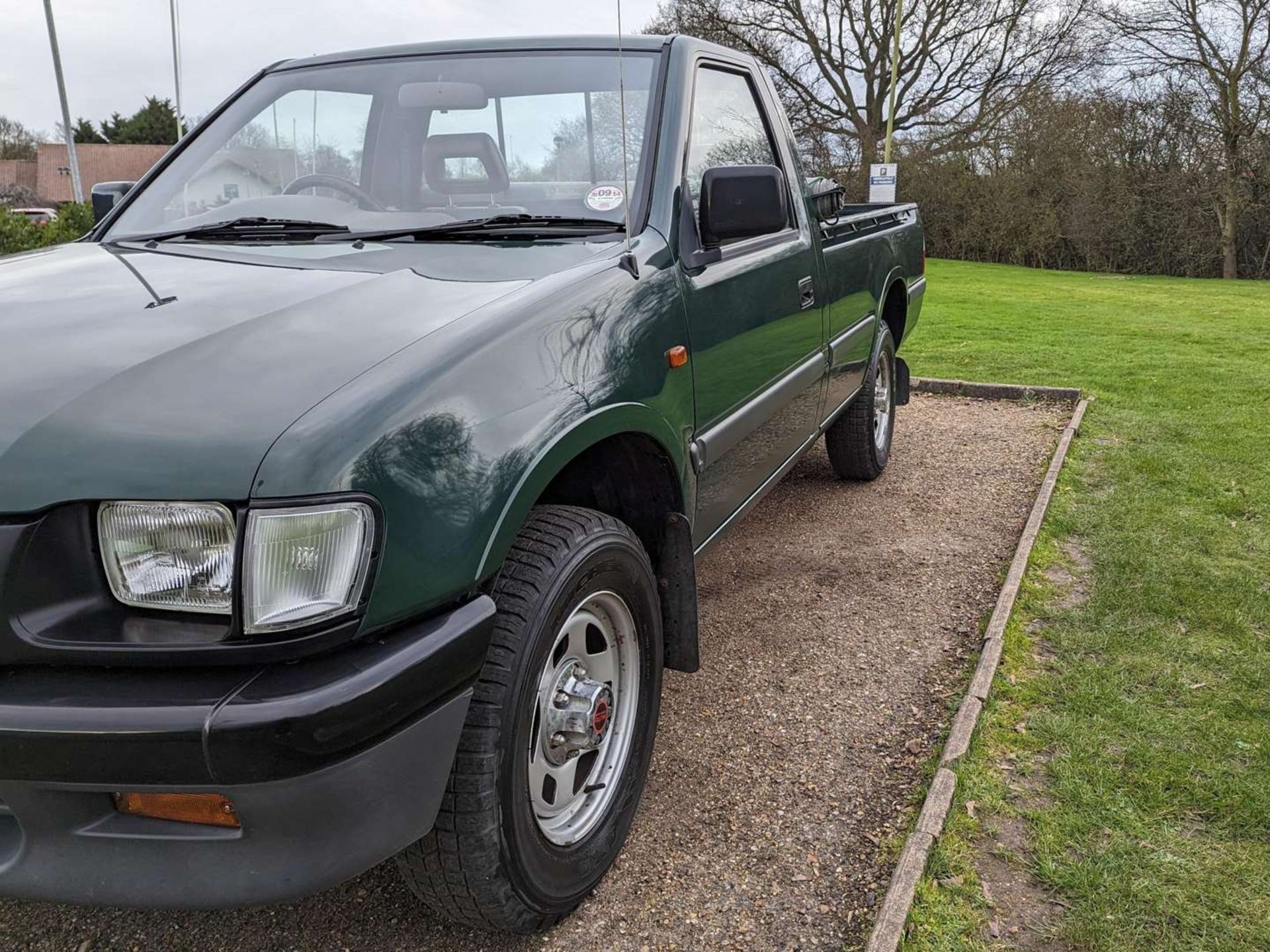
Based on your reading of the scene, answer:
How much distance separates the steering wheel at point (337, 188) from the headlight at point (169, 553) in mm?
1546

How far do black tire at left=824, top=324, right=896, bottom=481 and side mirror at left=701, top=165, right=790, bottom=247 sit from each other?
239cm

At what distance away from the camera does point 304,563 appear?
1.57 m

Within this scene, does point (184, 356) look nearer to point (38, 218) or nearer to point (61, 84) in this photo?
point (61, 84)

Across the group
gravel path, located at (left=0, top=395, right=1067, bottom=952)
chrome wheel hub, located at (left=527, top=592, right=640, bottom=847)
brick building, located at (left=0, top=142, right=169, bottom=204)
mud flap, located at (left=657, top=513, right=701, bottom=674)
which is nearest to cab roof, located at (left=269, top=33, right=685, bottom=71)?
mud flap, located at (left=657, top=513, right=701, bottom=674)

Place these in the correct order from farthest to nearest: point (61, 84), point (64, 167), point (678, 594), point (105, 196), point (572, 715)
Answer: point (64, 167) → point (61, 84) → point (105, 196) → point (678, 594) → point (572, 715)

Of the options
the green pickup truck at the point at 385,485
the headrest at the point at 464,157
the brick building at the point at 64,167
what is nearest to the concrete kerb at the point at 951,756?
the green pickup truck at the point at 385,485

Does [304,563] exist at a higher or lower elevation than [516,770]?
higher

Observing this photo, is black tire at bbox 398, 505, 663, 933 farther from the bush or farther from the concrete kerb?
the bush

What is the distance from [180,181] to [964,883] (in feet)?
9.78

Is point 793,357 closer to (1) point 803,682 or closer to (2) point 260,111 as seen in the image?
(1) point 803,682

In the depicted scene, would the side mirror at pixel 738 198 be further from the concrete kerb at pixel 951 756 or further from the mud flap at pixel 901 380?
the mud flap at pixel 901 380

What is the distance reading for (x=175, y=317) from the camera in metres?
2.02

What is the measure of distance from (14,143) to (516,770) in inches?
2466

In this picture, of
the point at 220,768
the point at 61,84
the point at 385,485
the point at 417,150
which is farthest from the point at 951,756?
the point at 61,84
